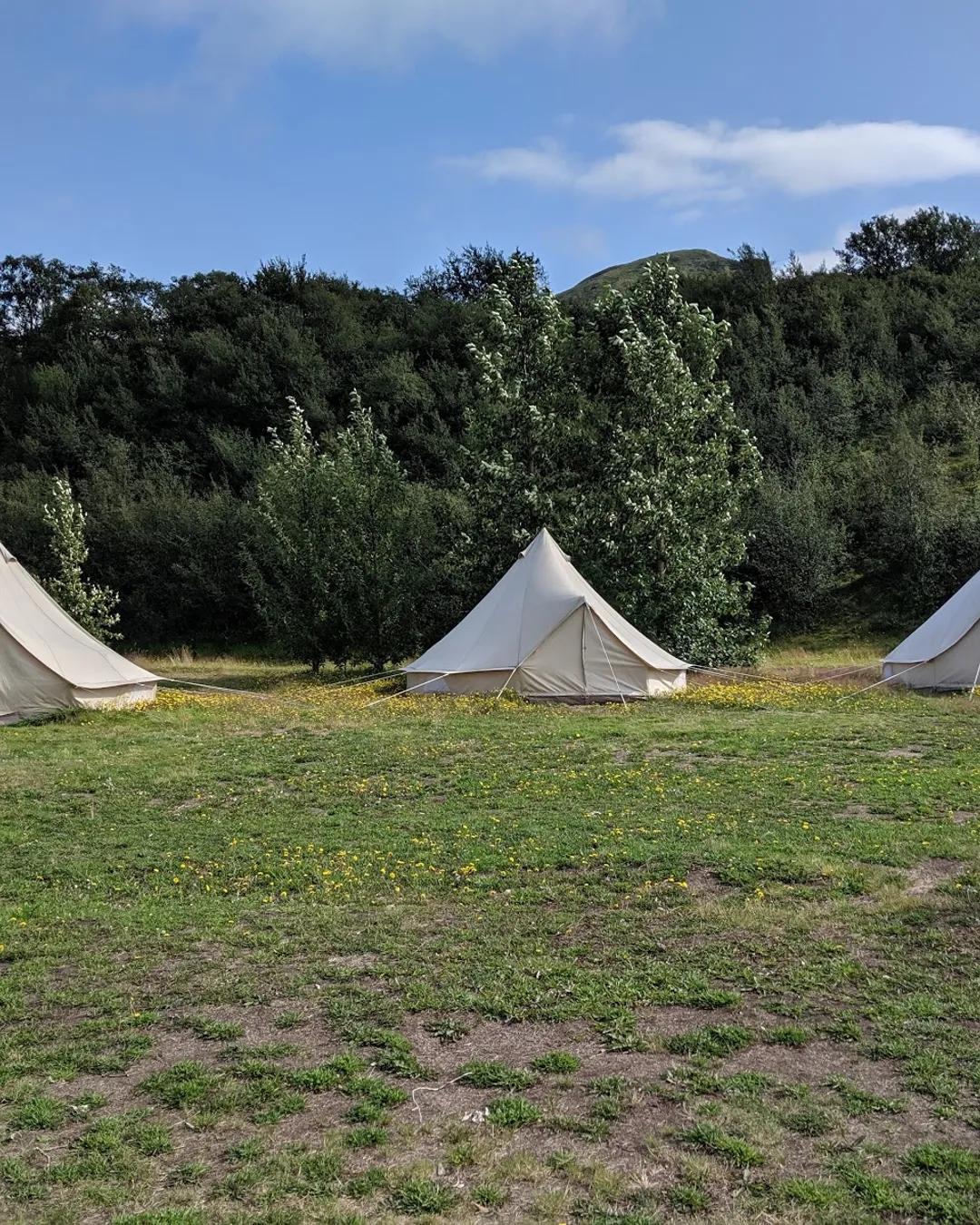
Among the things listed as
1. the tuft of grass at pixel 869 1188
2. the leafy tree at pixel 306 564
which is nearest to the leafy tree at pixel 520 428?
the leafy tree at pixel 306 564

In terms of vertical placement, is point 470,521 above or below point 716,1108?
above

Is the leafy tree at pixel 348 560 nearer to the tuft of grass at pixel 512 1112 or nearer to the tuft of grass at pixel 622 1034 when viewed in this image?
the tuft of grass at pixel 622 1034

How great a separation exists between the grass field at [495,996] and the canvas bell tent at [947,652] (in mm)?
7900

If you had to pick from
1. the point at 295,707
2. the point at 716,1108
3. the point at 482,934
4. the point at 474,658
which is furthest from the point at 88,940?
the point at 474,658

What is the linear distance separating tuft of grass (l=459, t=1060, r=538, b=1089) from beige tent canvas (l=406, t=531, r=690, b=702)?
14.1 m

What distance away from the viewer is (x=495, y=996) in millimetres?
5422

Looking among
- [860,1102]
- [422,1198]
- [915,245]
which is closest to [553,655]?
[860,1102]

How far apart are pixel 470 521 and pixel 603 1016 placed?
861 inches

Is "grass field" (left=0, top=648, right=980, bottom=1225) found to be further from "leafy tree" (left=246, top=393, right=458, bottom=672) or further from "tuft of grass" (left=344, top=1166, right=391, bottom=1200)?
"leafy tree" (left=246, top=393, right=458, bottom=672)

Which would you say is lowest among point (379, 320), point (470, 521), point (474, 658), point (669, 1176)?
point (669, 1176)

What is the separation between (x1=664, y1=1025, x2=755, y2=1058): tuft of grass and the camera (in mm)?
4746

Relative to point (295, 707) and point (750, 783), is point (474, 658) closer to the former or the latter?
point (295, 707)

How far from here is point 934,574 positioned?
34.2m

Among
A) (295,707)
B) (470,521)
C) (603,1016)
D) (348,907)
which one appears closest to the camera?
(603,1016)
